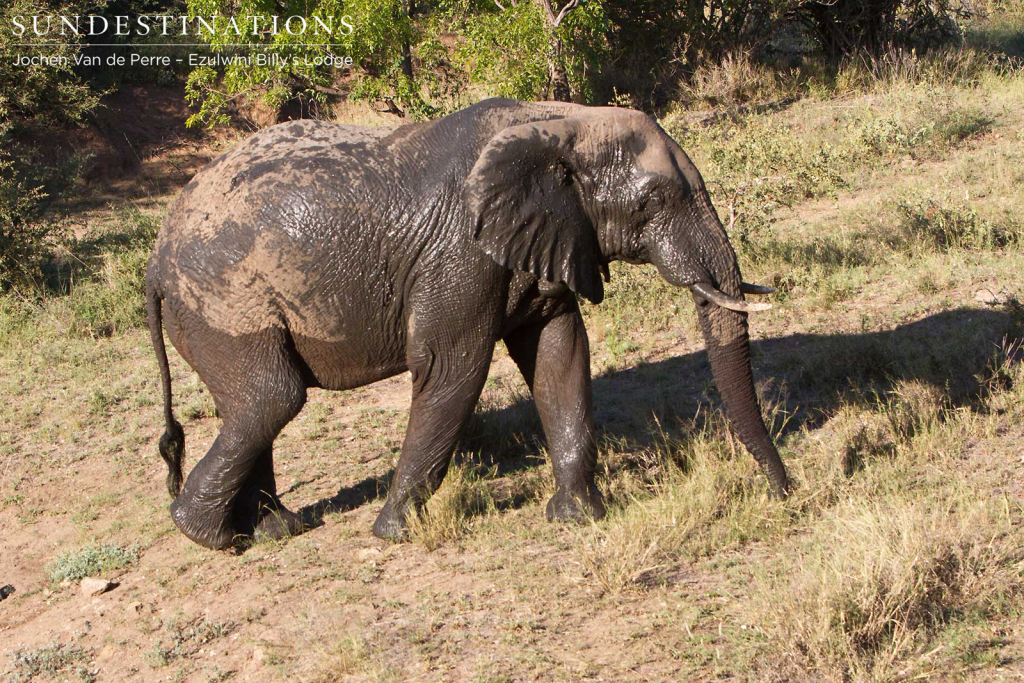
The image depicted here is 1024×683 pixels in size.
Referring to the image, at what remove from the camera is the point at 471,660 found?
467 cm

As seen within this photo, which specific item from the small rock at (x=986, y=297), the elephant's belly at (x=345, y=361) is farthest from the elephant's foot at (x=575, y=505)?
the small rock at (x=986, y=297)

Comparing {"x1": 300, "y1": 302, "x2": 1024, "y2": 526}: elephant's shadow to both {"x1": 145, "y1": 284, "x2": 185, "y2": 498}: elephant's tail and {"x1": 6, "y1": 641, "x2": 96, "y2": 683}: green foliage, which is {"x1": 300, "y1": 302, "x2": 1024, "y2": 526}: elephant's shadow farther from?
{"x1": 6, "y1": 641, "x2": 96, "y2": 683}: green foliage

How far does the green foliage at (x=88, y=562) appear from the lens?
5.97 metres

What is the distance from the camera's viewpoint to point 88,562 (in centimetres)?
604

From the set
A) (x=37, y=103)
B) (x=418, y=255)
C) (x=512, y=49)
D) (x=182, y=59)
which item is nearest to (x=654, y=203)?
(x=418, y=255)

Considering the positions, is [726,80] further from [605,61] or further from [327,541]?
[327,541]

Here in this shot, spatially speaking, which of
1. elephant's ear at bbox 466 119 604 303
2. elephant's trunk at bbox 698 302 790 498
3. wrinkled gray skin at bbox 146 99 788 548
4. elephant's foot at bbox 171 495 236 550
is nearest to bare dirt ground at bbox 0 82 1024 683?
elephant's foot at bbox 171 495 236 550

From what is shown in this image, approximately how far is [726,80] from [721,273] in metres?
10.7

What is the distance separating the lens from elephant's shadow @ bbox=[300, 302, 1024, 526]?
23.6 ft

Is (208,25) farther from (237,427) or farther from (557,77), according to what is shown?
(237,427)

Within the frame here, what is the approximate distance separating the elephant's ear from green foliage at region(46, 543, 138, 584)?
8.83ft

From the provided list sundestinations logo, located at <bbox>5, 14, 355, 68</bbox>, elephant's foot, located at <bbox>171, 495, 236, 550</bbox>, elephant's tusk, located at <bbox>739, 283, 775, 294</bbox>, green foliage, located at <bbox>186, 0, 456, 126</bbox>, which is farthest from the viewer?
sundestinations logo, located at <bbox>5, 14, 355, 68</bbox>

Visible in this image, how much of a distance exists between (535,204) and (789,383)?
125 inches

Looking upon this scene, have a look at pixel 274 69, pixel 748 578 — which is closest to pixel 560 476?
pixel 748 578
